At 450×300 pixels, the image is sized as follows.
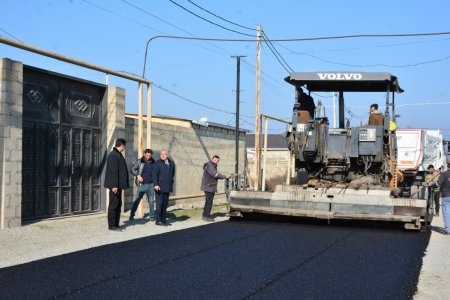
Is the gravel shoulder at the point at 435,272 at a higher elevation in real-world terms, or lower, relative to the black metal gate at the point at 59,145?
lower

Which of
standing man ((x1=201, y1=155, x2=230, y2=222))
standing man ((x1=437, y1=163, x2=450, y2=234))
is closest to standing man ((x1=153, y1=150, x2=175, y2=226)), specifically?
standing man ((x1=201, y1=155, x2=230, y2=222))

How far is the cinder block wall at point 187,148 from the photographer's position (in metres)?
15.2

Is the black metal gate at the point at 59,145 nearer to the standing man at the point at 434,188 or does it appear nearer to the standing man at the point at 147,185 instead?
the standing man at the point at 147,185

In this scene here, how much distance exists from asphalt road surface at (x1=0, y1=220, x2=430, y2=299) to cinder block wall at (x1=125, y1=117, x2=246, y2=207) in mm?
5257

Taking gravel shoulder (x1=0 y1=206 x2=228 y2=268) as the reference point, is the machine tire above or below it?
above

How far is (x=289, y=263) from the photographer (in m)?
7.63

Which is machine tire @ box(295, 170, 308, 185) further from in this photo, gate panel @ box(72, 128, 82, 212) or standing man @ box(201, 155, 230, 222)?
gate panel @ box(72, 128, 82, 212)

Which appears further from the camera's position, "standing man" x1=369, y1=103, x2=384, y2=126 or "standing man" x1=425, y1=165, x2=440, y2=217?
"standing man" x1=425, y1=165, x2=440, y2=217

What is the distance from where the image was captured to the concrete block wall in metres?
10.4

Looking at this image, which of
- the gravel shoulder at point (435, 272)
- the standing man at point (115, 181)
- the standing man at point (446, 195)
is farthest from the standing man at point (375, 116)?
the standing man at point (115, 181)

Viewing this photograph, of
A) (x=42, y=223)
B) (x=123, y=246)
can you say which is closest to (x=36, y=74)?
(x=42, y=223)

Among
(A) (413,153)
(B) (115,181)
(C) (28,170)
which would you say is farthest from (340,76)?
(A) (413,153)

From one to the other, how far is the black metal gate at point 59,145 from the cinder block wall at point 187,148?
160cm

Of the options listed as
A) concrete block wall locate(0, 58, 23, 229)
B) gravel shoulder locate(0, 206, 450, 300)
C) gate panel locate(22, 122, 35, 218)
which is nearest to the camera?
gravel shoulder locate(0, 206, 450, 300)
